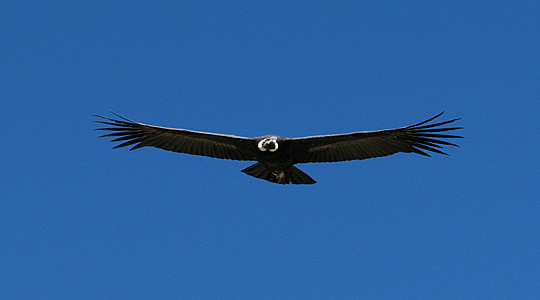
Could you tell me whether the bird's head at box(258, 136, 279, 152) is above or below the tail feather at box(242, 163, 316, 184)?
above

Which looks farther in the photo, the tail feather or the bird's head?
the tail feather

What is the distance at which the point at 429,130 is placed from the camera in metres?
15.9

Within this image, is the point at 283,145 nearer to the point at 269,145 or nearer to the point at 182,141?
the point at 269,145

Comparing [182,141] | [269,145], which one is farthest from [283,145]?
[182,141]

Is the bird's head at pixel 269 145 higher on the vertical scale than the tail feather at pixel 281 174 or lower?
higher

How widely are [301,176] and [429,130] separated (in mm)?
3793

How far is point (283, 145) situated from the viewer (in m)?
16.9

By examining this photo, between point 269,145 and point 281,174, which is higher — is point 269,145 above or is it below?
above

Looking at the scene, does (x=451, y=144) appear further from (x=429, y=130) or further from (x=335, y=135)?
(x=335, y=135)

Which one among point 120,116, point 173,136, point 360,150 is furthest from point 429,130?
point 120,116

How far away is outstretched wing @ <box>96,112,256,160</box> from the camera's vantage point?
1766 centimetres

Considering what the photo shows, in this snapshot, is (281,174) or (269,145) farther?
(281,174)

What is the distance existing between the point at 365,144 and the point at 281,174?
2509mm

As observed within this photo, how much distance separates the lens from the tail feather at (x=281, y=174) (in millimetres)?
17703
